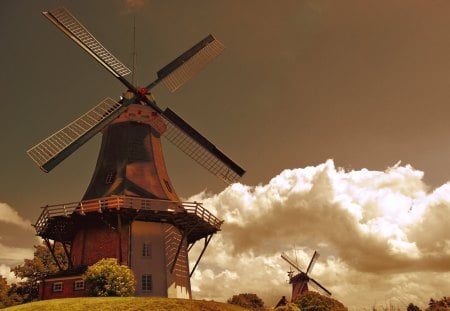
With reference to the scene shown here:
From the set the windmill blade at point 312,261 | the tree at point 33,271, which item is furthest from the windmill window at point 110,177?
the windmill blade at point 312,261

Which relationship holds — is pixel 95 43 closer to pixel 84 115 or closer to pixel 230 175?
pixel 84 115

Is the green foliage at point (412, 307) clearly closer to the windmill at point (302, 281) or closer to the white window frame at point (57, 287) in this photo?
the windmill at point (302, 281)

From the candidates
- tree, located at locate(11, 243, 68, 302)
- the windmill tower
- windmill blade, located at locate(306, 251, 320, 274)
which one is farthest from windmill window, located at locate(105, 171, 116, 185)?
windmill blade, located at locate(306, 251, 320, 274)

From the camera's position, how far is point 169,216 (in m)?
28.4

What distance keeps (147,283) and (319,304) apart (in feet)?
43.3

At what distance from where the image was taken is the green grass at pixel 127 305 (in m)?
18.7

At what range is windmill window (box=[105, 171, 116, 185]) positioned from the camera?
30281 millimetres

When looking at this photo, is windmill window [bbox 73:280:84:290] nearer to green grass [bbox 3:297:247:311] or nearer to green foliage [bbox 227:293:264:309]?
green grass [bbox 3:297:247:311]

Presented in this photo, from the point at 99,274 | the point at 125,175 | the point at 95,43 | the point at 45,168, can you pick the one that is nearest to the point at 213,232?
the point at 125,175

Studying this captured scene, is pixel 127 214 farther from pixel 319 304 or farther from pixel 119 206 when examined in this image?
pixel 319 304

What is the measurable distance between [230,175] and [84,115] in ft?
40.0

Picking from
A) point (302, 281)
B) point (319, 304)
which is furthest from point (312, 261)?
point (319, 304)

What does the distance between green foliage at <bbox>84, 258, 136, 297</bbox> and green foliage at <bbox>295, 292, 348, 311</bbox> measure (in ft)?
47.2

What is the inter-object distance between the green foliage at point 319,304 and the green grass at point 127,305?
1318 cm
